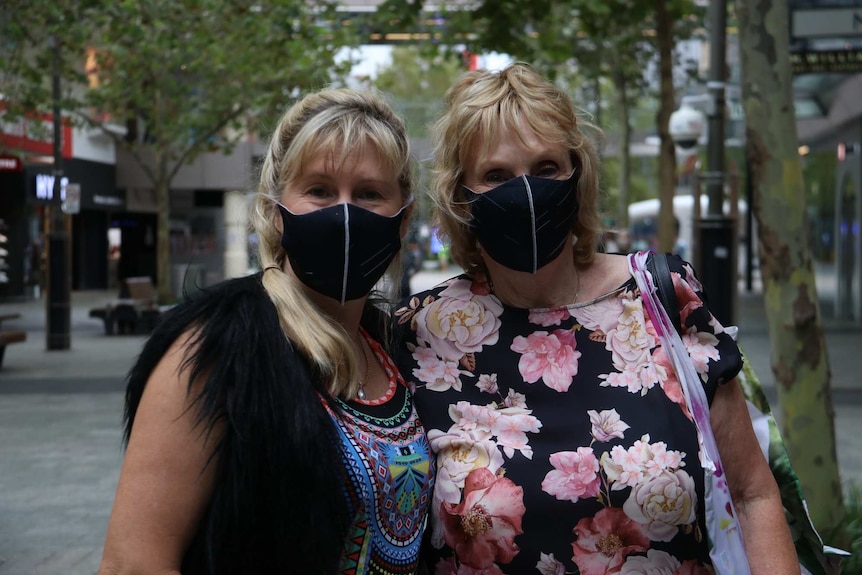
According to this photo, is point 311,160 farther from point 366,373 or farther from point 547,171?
point 547,171

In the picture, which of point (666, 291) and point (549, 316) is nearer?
point (666, 291)

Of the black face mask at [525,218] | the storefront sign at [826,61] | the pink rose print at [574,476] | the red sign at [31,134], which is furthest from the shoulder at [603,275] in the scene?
the red sign at [31,134]

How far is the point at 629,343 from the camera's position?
261 cm

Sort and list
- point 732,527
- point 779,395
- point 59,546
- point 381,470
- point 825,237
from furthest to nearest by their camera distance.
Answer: point 825,237 → point 59,546 → point 779,395 → point 732,527 → point 381,470

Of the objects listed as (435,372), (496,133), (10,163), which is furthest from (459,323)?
(10,163)

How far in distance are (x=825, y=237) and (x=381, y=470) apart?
25.3 metres

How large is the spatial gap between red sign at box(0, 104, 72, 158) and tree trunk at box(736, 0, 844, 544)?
16.2 meters

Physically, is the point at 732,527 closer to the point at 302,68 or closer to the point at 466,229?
the point at 466,229

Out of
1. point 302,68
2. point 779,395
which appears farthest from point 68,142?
point 779,395

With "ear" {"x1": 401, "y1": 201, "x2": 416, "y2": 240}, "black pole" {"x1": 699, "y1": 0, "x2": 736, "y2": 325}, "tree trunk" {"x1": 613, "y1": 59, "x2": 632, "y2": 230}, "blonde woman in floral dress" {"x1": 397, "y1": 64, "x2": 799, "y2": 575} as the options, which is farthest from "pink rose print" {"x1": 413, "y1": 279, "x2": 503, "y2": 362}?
"tree trunk" {"x1": 613, "y1": 59, "x2": 632, "y2": 230}

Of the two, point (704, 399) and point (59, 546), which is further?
point (59, 546)

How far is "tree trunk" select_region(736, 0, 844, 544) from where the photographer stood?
200 inches

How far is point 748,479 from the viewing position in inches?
100

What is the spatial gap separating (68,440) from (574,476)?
7970 millimetres
